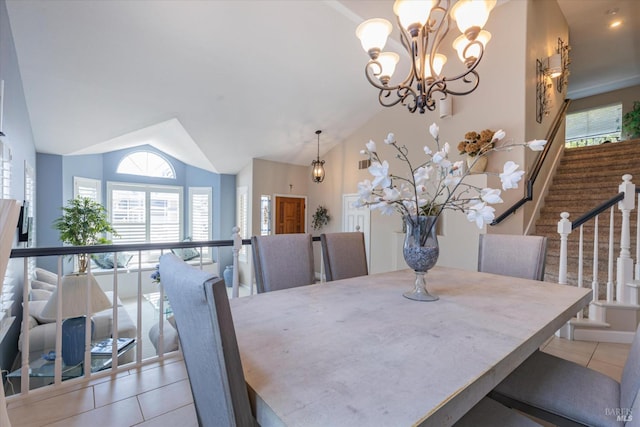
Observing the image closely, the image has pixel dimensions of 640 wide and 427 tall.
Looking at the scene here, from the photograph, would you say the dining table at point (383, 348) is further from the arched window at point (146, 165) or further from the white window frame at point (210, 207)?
the arched window at point (146, 165)

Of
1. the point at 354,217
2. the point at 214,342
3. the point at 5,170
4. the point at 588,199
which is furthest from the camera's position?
the point at 354,217

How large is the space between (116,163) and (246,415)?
7627 mm

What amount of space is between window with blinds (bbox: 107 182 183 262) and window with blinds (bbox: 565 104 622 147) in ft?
33.6

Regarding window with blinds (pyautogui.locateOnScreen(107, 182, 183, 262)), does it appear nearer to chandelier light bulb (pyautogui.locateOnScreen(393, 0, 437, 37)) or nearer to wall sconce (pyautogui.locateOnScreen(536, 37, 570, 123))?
chandelier light bulb (pyautogui.locateOnScreen(393, 0, 437, 37))

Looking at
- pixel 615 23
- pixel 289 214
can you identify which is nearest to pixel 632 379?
pixel 289 214

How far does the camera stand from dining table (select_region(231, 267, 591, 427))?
0.65 metres

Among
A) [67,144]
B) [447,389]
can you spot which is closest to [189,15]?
[67,144]

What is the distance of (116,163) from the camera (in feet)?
21.7

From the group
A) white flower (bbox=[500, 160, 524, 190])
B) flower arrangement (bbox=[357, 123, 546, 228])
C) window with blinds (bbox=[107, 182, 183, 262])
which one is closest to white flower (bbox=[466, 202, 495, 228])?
flower arrangement (bbox=[357, 123, 546, 228])

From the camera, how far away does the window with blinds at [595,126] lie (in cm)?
665

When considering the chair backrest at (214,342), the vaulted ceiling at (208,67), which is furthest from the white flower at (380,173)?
the vaulted ceiling at (208,67)

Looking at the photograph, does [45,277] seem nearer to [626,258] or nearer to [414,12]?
[414,12]

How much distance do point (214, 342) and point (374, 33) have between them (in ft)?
7.32

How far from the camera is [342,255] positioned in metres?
2.25
